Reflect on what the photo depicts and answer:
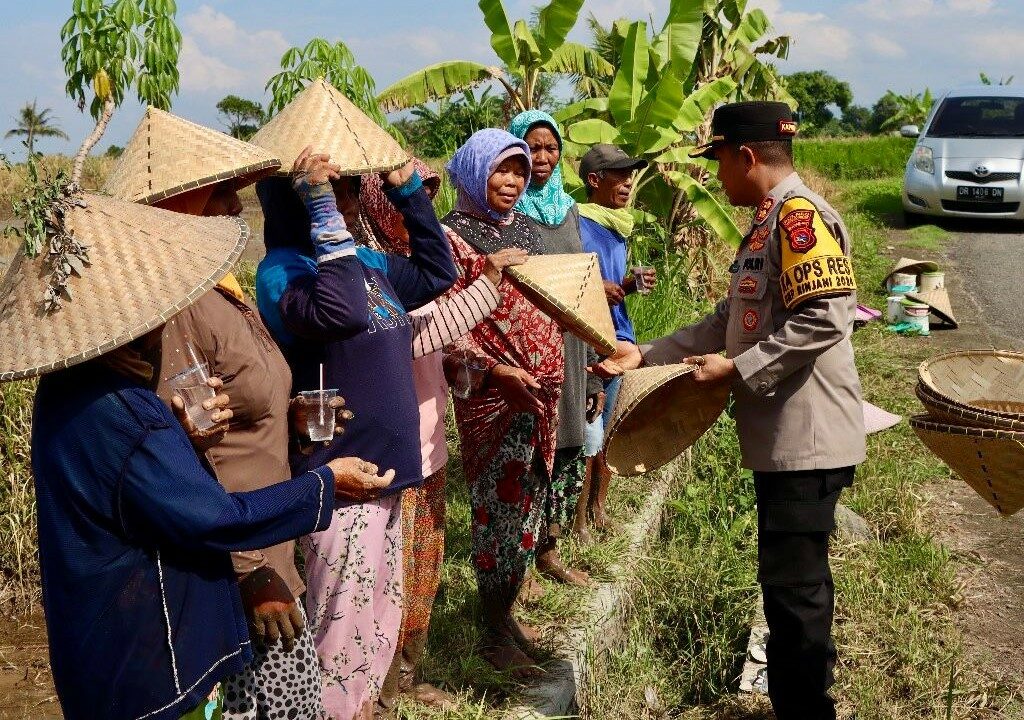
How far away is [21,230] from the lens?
196 cm

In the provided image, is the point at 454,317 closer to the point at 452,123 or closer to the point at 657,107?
the point at 657,107

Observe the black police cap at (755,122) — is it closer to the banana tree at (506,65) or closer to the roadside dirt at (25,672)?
the roadside dirt at (25,672)

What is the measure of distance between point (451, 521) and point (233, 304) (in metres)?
2.68

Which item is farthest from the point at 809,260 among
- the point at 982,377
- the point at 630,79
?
the point at 630,79

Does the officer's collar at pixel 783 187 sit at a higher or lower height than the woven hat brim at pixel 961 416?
higher

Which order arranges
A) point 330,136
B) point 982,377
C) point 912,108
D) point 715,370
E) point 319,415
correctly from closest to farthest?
point 319,415, point 330,136, point 715,370, point 982,377, point 912,108

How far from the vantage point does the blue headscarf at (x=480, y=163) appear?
3.68 m

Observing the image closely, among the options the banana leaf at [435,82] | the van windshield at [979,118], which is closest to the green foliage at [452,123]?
the banana leaf at [435,82]

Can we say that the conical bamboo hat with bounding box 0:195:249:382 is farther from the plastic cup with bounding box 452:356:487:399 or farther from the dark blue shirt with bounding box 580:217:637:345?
the dark blue shirt with bounding box 580:217:637:345

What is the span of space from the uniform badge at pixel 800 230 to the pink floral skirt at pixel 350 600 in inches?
57.2

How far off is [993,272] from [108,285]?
11.7 meters

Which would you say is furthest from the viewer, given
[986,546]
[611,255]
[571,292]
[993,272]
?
[993,272]

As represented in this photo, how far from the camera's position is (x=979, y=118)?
1391 centimetres

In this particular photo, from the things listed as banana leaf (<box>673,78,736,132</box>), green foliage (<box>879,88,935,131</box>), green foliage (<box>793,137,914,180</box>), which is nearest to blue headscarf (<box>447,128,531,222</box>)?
banana leaf (<box>673,78,736,132</box>)
